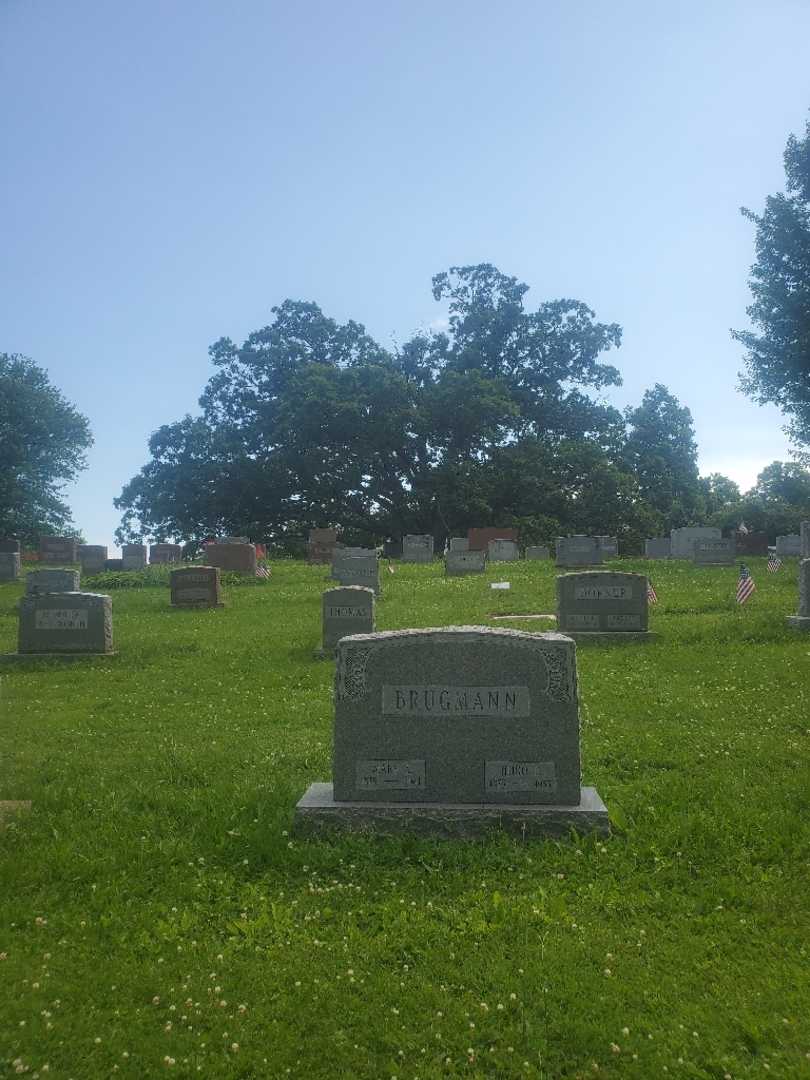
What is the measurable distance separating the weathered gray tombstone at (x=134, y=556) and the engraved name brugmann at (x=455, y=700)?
3423cm

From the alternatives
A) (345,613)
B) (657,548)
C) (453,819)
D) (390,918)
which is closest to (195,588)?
→ (345,613)

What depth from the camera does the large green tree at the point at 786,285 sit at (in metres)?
31.1

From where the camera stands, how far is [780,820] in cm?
610

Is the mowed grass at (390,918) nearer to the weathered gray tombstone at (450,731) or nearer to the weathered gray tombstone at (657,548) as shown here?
the weathered gray tombstone at (450,731)

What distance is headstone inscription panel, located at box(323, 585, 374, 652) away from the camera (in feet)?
47.0

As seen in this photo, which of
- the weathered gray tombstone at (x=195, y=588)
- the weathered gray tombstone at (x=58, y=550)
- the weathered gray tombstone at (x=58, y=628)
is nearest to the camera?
the weathered gray tombstone at (x=58, y=628)

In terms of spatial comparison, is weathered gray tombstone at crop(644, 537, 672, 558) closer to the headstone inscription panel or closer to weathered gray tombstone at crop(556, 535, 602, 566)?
weathered gray tombstone at crop(556, 535, 602, 566)

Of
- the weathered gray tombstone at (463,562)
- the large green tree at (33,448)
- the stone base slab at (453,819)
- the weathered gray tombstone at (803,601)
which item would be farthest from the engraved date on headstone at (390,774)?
the large green tree at (33,448)

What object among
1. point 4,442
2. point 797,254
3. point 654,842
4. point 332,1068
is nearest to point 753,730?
point 654,842

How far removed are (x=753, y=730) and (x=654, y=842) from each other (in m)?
3.22

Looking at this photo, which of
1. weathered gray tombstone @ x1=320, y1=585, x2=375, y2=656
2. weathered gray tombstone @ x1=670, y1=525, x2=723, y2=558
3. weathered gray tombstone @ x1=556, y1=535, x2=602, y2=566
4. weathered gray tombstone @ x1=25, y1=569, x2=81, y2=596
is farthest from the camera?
weathered gray tombstone @ x1=670, y1=525, x2=723, y2=558

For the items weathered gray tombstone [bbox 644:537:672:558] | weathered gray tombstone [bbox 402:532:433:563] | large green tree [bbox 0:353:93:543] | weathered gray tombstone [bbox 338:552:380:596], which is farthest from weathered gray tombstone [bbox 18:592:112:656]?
large green tree [bbox 0:353:93:543]

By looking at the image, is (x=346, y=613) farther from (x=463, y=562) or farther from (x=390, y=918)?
(x=463, y=562)

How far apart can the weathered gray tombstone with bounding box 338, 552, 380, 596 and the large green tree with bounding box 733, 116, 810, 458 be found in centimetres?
1783
